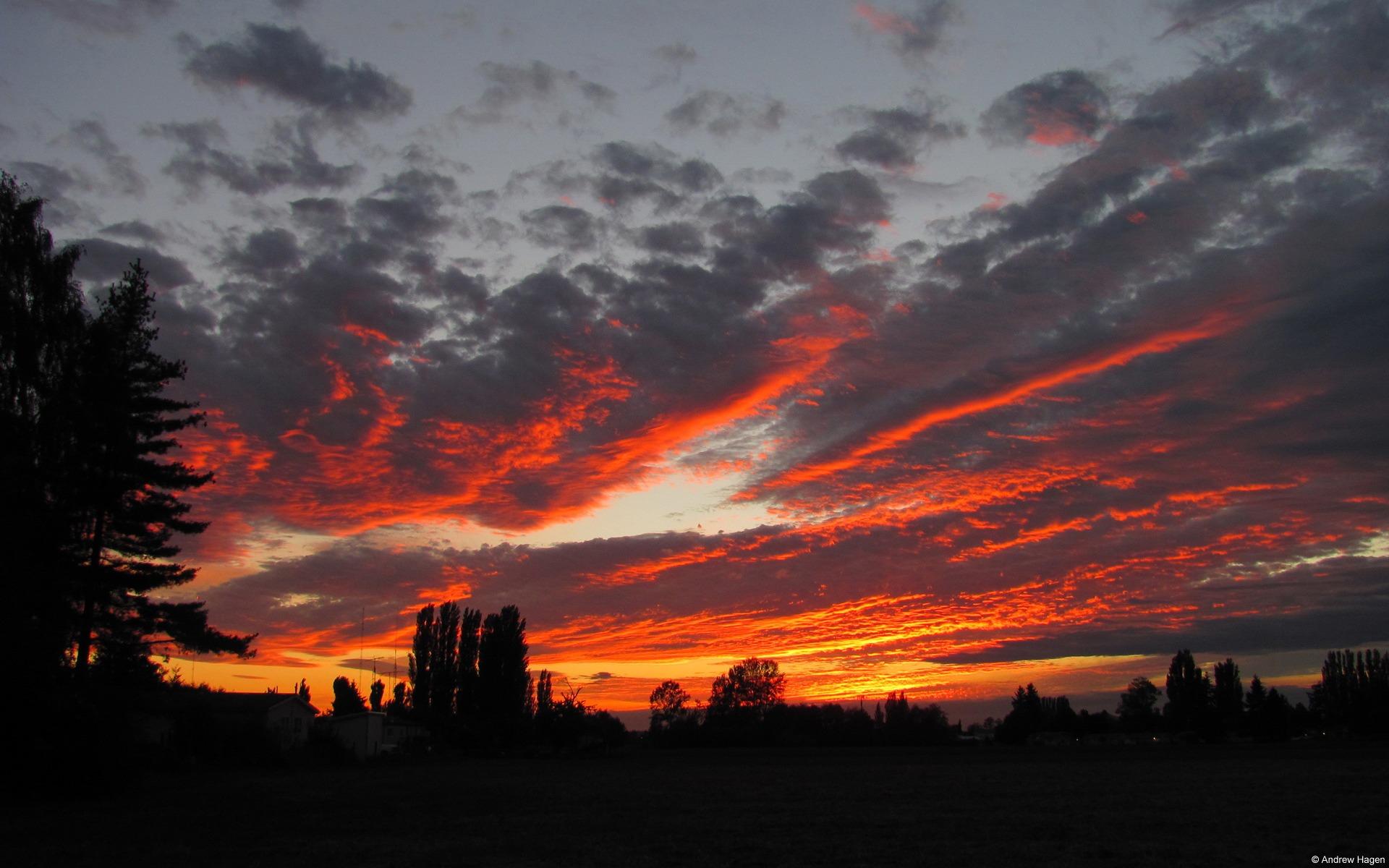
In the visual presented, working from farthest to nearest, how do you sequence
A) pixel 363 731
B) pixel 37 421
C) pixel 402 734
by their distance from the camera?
pixel 402 734 → pixel 363 731 → pixel 37 421

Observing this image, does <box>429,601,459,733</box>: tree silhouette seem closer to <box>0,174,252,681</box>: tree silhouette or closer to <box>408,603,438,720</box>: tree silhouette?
<box>408,603,438,720</box>: tree silhouette

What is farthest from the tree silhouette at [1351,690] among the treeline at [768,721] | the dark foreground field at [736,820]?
the dark foreground field at [736,820]

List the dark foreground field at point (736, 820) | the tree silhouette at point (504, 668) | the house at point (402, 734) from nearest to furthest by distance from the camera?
the dark foreground field at point (736, 820), the house at point (402, 734), the tree silhouette at point (504, 668)

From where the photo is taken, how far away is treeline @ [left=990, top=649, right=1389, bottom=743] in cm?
12650

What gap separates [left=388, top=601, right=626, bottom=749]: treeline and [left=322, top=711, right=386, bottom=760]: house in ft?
16.8

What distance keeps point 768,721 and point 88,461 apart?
104 metres

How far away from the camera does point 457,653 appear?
352 feet

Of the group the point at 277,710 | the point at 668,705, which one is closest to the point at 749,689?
the point at 668,705

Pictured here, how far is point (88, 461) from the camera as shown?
3319 centimetres

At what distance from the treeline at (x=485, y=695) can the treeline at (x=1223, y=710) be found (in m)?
73.3

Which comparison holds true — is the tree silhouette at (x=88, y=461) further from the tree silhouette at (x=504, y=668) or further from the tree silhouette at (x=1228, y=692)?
the tree silhouette at (x=1228, y=692)

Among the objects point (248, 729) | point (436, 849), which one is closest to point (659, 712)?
point (248, 729)

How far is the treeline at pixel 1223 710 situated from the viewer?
126m

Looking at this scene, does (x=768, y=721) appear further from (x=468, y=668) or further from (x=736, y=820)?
(x=736, y=820)
